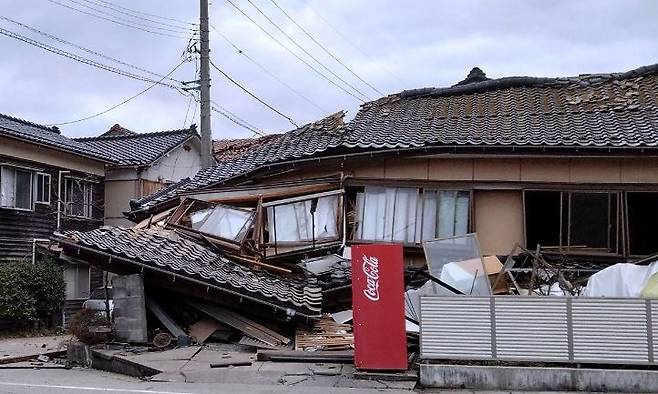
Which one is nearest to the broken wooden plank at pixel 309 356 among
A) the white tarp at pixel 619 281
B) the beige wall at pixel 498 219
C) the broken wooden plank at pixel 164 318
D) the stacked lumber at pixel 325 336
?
the stacked lumber at pixel 325 336

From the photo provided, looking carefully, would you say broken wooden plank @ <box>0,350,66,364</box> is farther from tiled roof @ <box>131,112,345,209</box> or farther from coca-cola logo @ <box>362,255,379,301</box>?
coca-cola logo @ <box>362,255,379,301</box>

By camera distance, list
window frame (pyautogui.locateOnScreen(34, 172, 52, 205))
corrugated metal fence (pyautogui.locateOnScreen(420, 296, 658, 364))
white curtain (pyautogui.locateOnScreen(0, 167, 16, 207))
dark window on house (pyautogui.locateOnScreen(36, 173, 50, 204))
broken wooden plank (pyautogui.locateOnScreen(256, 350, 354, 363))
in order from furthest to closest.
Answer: dark window on house (pyautogui.locateOnScreen(36, 173, 50, 204)) < window frame (pyautogui.locateOnScreen(34, 172, 52, 205)) < white curtain (pyautogui.locateOnScreen(0, 167, 16, 207)) < broken wooden plank (pyautogui.locateOnScreen(256, 350, 354, 363)) < corrugated metal fence (pyautogui.locateOnScreen(420, 296, 658, 364))

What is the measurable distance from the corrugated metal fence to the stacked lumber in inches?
82.8

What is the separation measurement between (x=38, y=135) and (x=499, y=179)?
15.1 m

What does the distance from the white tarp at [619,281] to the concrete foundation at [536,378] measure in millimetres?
2103

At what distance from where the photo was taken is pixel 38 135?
2017cm

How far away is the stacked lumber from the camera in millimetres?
10305

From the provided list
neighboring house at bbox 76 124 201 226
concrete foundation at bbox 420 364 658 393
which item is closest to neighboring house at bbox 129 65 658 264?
concrete foundation at bbox 420 364 658 393

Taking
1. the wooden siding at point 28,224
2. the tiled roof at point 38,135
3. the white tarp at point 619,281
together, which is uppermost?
the tiled roof at point 38,135

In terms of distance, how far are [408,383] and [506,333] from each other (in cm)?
153

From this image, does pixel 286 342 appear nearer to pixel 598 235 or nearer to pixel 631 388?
pixel 631 388

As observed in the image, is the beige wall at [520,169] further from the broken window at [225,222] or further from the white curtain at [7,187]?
the white curtain at [7,187]

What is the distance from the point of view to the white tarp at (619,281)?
10.1 meters

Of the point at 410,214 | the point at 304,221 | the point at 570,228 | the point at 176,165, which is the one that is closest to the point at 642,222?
the point at 570,228
